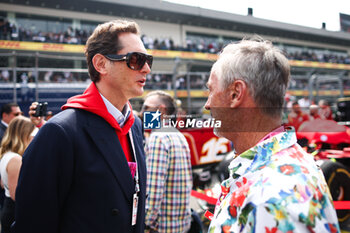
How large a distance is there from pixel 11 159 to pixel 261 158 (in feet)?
8.23

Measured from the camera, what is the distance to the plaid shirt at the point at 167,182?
7.49 feet

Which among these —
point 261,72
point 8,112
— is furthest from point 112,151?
point 8,112

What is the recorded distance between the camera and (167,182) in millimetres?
2398

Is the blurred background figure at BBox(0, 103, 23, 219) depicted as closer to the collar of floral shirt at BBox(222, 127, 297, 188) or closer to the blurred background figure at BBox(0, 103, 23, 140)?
the blurred background figure at BBox(0, 103, 23, 140)

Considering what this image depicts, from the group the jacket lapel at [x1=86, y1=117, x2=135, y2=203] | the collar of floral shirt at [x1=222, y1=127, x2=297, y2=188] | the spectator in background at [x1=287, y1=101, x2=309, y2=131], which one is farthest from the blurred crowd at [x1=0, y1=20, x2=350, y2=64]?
the collar of floral shirt at [x1=222, y1=127, x2=297, y2=188]

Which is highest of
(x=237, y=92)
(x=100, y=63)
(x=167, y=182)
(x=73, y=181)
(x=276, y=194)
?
(x=100, y=63)

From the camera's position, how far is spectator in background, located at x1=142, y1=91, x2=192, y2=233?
2.29m

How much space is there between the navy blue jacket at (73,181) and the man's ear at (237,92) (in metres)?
0.68

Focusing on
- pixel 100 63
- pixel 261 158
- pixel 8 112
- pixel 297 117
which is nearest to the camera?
pixel 261 158

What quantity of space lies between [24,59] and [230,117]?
16.2 ft

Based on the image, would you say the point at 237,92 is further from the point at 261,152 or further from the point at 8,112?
the point at 8,112

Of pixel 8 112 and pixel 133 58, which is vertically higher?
pixel 133 58

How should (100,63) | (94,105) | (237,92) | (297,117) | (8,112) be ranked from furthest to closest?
(297,117) → (8,112) → (100,63) → (94,105) → (237,92)

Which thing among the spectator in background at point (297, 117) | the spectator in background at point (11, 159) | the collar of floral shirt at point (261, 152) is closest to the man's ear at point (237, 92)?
the collar of floral shirt at point (261, 152)
